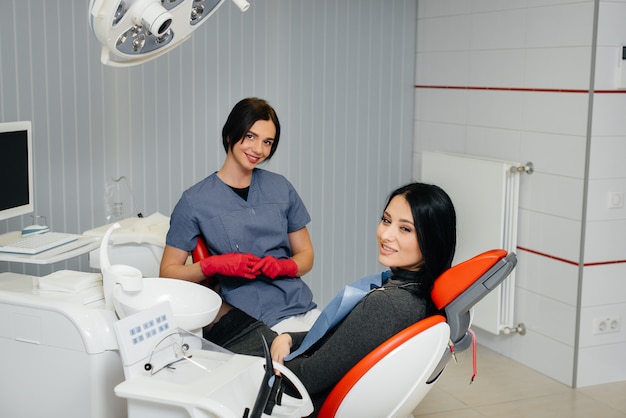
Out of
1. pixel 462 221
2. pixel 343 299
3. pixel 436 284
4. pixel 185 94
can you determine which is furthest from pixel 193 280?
pixel 462 221

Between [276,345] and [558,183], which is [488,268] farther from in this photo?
[558,183]

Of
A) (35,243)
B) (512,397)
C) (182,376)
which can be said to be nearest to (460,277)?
(182,376)

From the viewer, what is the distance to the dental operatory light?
2.21m

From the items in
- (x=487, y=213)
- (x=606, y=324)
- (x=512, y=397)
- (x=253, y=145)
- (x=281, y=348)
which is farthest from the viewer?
(x=487, y=213)

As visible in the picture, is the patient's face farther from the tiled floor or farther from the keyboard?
the tiled floor

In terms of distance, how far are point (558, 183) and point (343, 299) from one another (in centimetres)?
175

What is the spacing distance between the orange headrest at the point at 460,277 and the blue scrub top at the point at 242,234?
833mm

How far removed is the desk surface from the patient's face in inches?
43.4

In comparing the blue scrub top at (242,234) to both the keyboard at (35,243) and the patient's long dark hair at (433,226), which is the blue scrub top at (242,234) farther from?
the patient's long dark hair at (433,226)

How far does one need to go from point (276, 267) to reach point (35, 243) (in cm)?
80

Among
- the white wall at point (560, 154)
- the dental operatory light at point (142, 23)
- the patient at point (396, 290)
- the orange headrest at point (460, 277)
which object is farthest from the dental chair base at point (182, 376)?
the white wall at point (560, 154)

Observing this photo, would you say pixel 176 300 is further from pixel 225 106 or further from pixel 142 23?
pixel 225 106

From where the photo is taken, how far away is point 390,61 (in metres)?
4.41

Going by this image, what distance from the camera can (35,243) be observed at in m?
2.77
